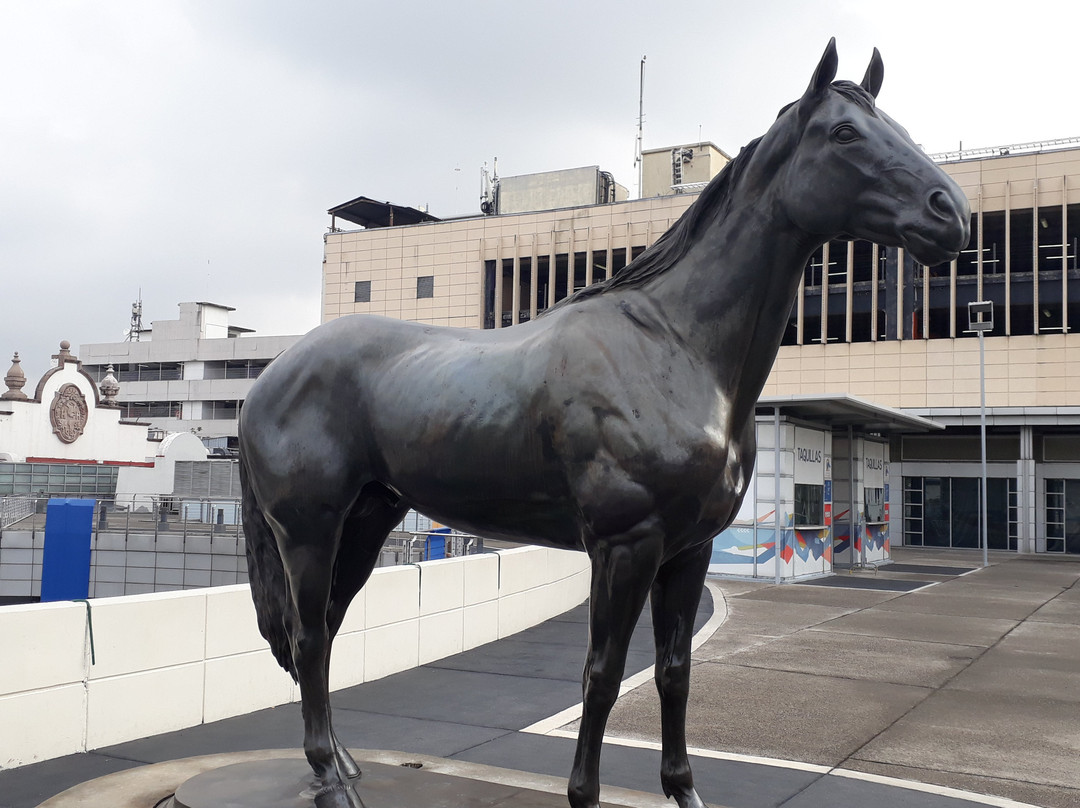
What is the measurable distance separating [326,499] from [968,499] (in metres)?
30.8

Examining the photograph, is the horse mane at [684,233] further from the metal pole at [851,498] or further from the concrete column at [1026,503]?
the concrete column at [1026,503]

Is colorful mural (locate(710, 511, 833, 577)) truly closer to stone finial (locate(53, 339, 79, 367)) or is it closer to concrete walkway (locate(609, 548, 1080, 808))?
concrete walkway (locate(609, 548, 1080, 808))

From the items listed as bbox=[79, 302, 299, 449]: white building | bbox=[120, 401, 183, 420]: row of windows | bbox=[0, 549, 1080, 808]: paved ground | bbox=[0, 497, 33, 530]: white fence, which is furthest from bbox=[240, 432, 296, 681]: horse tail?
bbox=[120, 401, 183, 420]: row of windows

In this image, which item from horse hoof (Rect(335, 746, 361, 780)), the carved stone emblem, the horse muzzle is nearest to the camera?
the horse muzzle

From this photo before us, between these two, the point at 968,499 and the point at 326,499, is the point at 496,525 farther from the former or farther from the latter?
the point at 968,499

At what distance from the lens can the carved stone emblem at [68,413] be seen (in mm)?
32969

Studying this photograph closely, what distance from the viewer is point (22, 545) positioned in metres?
23.4

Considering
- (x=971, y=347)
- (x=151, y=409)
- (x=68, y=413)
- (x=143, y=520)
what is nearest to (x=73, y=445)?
(x=68, y=413)

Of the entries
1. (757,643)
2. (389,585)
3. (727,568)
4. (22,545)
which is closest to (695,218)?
(389,585)

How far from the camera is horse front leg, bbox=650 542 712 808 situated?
3105 millimetres

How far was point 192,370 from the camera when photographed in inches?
2534

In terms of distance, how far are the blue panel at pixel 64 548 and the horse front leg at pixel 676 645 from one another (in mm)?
19238

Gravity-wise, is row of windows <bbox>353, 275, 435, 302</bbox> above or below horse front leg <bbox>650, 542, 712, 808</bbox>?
above

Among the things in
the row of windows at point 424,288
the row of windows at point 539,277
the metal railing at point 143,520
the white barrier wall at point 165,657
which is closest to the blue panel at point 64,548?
the metal railing at point 143,520
